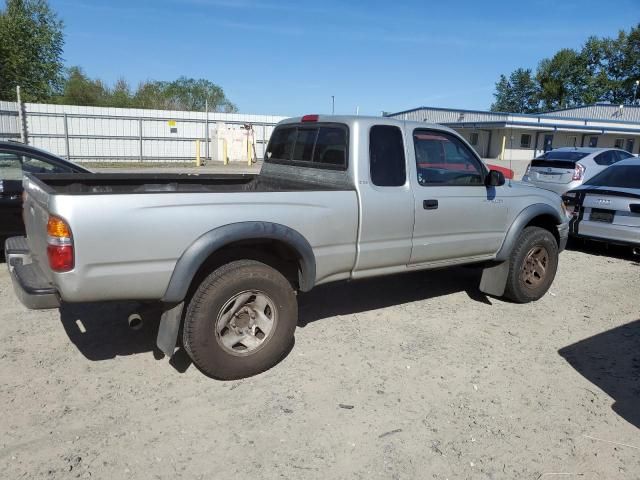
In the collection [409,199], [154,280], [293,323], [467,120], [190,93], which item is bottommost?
[293,323]

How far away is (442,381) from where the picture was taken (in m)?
3.87

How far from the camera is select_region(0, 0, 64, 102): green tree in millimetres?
38469

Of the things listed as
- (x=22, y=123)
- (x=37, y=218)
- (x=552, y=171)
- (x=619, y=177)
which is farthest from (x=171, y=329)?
(x=22, y=123)

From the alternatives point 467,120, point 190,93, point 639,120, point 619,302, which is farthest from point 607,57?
point 619,302

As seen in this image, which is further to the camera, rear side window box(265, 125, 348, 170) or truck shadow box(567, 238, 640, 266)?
truck shadow box(567, 238, 640, 266)

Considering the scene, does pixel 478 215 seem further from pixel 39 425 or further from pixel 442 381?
pixel 39 425

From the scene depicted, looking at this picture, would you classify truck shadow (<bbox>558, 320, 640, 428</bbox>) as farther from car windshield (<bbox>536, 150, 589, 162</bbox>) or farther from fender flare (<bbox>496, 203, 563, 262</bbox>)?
car windshield (<bbox>536, 150, 589, 162</bbox>)

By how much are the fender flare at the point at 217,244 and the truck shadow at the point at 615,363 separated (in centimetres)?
243

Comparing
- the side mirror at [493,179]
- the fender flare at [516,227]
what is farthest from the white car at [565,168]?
the side mirror at [493,179]

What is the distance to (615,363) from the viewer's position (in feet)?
14.1

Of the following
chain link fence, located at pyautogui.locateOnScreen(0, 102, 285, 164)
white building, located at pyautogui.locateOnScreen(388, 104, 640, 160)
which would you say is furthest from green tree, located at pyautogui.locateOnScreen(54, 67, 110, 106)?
white building, located at pyautogui.locateOnScreen(388, 104, 640, 160)

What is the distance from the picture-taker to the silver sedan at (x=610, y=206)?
7.66 metres

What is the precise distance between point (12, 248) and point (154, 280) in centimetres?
148

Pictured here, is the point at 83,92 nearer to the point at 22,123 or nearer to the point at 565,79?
the point at 22,123
